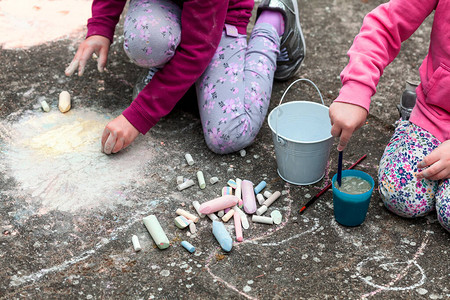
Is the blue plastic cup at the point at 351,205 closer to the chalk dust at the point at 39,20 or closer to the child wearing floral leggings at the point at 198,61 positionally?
the child wearing floral leggings at the point at 198,61

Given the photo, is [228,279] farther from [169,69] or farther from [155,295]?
[169,69]

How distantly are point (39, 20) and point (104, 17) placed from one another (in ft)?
2.67

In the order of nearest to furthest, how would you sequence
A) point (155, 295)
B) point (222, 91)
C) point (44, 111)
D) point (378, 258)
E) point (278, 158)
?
point (155, 295) < point (378, 258) < point (278, 158) < point (222, 91) < point (44, 111)

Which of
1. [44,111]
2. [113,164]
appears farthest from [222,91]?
[44,111]

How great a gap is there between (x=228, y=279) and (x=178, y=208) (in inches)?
15.0

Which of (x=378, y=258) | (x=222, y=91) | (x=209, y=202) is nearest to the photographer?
(x=378, y=258)

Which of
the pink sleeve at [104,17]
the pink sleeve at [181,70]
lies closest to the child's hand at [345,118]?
the pink sleeve at [181,70]

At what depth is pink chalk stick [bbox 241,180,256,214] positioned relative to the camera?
188cm

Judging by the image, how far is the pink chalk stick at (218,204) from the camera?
1.83 meters

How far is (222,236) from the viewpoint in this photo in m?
1.73

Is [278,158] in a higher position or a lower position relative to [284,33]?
lower

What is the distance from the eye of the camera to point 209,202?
1.85 meters

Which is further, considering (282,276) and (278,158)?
(278,158)

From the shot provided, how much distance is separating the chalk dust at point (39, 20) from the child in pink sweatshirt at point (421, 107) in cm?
171
